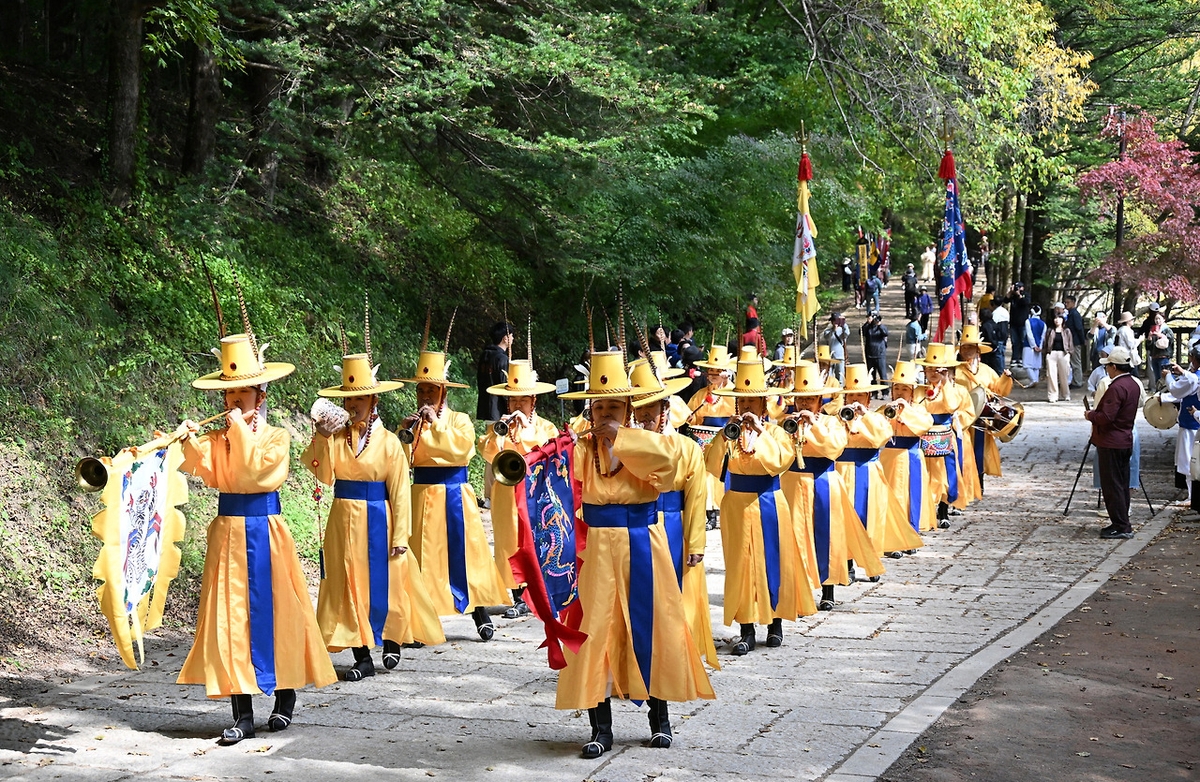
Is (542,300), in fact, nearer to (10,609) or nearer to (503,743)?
(10,609)

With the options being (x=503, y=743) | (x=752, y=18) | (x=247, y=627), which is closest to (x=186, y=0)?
(x=247, y=627)

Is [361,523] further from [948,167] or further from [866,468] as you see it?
[948,167]

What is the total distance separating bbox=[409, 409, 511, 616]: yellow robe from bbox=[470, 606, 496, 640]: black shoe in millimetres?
52

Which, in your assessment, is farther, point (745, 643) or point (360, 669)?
point (745, 643)

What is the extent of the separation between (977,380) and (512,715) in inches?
368

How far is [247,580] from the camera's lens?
6.96m

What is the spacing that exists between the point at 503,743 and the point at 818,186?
14302 mm

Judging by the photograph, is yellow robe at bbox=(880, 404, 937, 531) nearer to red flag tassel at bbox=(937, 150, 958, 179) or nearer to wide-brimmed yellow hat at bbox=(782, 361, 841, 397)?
wide-brimmed yellow hat at bbox=(782, 361, 841, 397)

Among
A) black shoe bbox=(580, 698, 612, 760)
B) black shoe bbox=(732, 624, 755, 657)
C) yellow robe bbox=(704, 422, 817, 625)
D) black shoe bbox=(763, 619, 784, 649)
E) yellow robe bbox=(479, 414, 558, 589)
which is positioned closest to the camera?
black shoe bbox=(580, 698, 612, 760)

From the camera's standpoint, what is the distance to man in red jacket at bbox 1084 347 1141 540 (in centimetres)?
1316

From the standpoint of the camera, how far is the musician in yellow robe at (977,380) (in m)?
15.1

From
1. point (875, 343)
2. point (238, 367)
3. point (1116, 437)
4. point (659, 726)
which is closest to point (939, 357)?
point (1116, 437)

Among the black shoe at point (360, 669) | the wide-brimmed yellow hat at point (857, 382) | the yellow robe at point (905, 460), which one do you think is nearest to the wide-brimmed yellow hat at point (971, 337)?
the yellow robe at point (905, 460)

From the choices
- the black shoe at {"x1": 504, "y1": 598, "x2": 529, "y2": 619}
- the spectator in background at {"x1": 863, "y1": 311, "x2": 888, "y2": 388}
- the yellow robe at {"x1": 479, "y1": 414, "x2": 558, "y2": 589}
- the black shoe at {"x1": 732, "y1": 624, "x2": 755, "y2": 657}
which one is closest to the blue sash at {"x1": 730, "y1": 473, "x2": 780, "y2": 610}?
the black shoe at {"x1": 732, "y1": 624, "x2": 755, "y2": 657}
